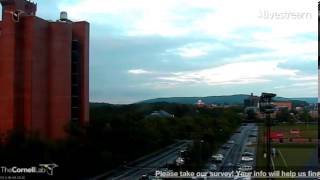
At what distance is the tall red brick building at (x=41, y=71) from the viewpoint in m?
27.3

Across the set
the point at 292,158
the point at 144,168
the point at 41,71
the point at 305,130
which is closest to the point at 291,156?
the point at 292,158

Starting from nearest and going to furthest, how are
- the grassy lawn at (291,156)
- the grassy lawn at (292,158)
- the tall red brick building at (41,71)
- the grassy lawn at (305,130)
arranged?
the grassy lawn at (292,158) → the grassy lawn at (291,156) → the tall red brick building at (41,71) → the grassy lawn at (305,130)

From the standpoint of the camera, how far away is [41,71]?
93.2 feet

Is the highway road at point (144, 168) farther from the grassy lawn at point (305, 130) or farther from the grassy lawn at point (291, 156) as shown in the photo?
the grassy lawn at point (305, 130)

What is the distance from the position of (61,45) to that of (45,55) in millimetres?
1085

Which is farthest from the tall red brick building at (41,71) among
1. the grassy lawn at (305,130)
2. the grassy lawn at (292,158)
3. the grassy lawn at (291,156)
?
the grassy lawn at (305,130)

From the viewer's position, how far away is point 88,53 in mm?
31047

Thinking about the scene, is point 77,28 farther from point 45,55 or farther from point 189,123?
point 189,123

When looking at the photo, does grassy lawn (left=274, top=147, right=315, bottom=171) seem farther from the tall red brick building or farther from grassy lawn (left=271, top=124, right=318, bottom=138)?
the tall red brick building

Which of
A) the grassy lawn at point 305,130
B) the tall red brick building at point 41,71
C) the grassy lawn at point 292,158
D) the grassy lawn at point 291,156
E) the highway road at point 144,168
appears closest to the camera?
the highway road at point 144,168

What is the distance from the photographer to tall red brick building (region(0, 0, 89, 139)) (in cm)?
2728

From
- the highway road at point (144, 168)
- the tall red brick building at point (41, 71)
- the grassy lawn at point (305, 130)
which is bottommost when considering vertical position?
the highway road at point (144, 168)

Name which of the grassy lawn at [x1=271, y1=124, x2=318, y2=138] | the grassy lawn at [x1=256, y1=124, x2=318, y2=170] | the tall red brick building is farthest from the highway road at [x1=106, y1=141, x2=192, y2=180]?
the grassy lawn at [x1=271, y1=124, x2=318, y2=138]

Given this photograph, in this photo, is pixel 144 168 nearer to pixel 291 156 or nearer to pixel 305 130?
pixel 291 156
